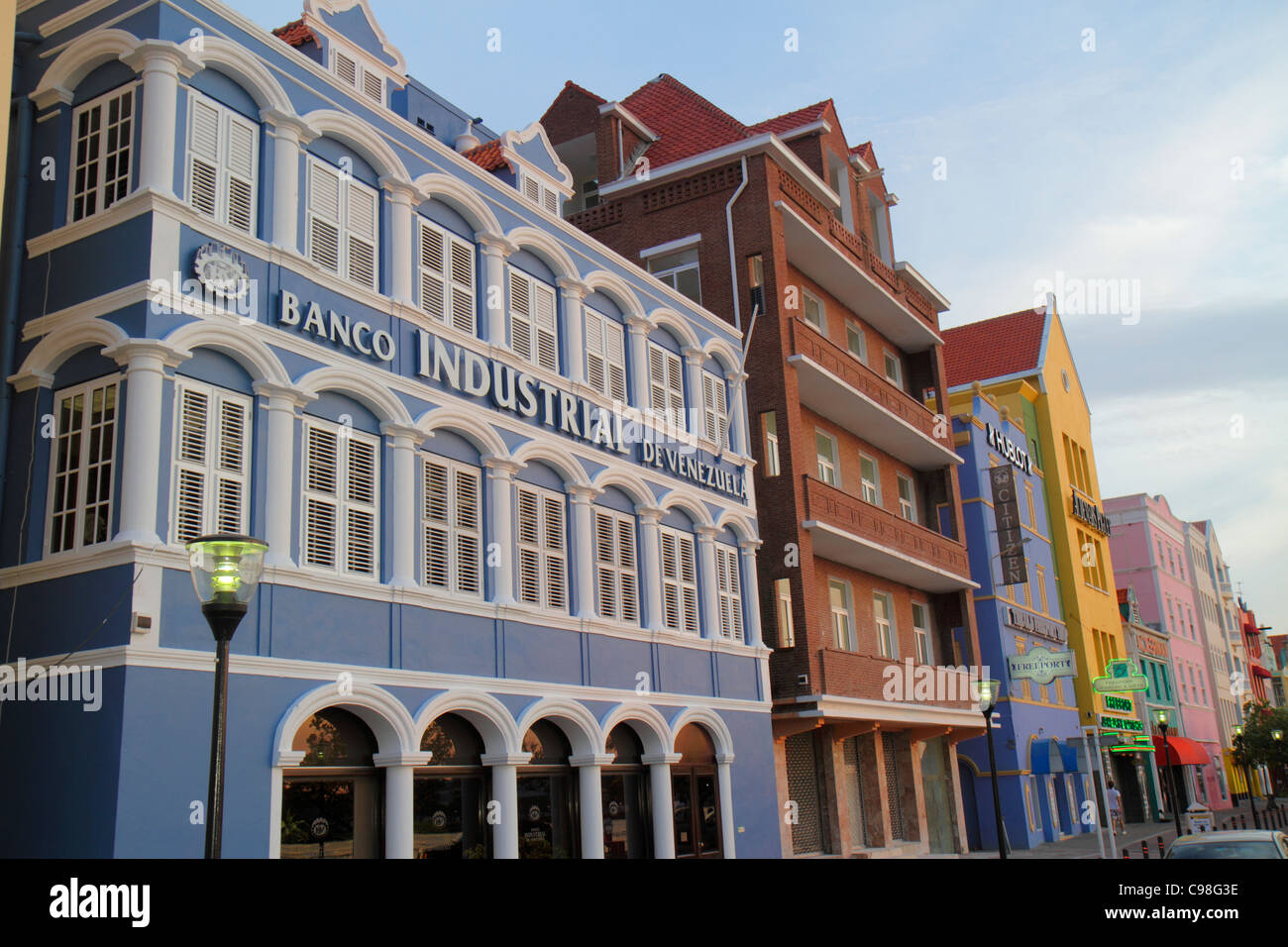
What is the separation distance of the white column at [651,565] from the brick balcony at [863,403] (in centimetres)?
702

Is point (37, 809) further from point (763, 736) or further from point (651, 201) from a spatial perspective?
point (651, 201)

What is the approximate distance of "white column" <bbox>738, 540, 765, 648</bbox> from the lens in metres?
23.1

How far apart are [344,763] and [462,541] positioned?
11.5ft

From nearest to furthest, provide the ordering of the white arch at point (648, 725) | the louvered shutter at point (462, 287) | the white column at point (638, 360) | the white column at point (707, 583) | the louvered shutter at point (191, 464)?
1. the louvered shutter at point (191, 464)
2. the louvered shutter at point (462, 287)
3. the white arch at point (648, 725)
4. the white column at point (638, 360)
5. the white column at point (707, 583)

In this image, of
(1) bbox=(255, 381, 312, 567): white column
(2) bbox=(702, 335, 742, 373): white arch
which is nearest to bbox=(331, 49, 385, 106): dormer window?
(1) bbox=(255, 381, 312, 567): white column

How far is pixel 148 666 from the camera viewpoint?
11.6 meters

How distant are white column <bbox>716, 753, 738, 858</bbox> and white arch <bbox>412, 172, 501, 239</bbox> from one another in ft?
33.5

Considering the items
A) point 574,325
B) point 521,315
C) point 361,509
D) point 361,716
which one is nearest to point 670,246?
point 574,325

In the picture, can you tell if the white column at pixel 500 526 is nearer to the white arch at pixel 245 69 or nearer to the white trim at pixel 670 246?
the white arch at pixel 245 69

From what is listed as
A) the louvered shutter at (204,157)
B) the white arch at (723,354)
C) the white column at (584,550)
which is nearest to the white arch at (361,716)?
the white column at (584,550)

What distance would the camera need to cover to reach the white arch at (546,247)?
18.9 m

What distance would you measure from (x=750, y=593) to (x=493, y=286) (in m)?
8.62

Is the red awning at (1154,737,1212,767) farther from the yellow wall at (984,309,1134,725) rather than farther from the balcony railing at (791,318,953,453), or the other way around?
the balcony railing at (791,318,953,453)

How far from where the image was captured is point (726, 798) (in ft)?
69.8
